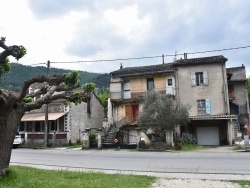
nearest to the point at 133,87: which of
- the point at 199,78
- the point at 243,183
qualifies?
the point at 199,78

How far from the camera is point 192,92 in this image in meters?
31.1

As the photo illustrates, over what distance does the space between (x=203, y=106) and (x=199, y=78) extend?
3.08 meters

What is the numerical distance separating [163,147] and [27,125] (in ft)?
60.8

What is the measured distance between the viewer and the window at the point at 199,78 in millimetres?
30625

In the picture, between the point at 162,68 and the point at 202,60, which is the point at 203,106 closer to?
the point at 202,60

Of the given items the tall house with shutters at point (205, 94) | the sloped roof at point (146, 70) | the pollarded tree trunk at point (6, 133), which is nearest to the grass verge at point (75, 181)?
the pollarded tree trunk at point (6, 133)

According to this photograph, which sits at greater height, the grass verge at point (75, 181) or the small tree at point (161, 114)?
the small tree at point (161, 114)

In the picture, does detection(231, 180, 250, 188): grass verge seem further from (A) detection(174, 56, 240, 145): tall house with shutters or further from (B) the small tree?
(A) detection(174, 56, 240, 145): tall house with shutters

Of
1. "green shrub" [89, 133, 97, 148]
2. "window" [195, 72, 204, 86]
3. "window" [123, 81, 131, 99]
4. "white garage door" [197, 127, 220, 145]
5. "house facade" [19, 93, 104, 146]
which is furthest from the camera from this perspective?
"window" [123, 81, 131, 99]

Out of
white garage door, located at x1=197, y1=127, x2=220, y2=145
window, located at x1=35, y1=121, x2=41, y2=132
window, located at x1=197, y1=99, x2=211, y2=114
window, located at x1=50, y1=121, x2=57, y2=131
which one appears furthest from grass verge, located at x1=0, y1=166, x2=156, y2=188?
window, located at x1=35, y1=121, x2=41, y2=132

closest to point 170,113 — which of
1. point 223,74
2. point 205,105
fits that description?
point 205,105

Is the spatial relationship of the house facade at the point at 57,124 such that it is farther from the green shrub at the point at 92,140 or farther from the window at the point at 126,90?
the window at the point at 126,90

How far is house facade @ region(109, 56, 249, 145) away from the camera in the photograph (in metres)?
29.6

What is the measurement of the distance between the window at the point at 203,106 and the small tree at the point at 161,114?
540 centimetres
